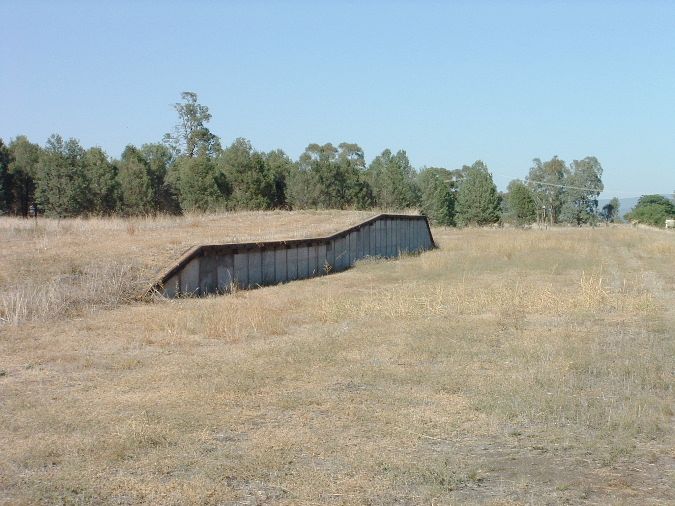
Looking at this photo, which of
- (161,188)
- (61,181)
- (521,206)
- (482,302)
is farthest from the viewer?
(521,206)

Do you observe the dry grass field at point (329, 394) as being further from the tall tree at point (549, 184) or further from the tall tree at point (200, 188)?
the tall tree at point (549, 184)

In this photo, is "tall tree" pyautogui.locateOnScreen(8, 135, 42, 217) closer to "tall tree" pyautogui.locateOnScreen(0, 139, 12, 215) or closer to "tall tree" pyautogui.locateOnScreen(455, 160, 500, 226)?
"tall tree" pyautogui.locateOnScreen(0, 139, 12, 215)

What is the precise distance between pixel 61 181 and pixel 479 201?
40204mm

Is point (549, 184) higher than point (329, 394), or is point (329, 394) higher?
point (549, 184)

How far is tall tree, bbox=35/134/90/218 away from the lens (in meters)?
45.3

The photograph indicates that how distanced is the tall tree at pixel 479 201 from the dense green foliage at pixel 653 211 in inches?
1335

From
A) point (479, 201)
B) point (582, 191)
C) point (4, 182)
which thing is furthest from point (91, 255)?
point (582, 191)

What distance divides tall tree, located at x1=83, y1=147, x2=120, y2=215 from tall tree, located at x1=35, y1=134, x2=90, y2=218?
79 cm

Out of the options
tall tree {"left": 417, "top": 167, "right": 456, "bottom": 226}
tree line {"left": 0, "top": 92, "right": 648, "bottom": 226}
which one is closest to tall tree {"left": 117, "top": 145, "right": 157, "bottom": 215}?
tree line {"left": 0, "top": 92, "right": 648, "bottom": 226}

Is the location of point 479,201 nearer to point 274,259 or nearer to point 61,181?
point 61,181

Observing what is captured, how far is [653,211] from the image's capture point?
10500 centimetres

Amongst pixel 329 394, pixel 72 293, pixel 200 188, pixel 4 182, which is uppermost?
pixel 4 182

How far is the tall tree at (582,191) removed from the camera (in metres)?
101

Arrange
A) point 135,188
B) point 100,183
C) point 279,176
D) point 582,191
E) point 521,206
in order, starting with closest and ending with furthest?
1. point 100,183
2. point 135,188
3. point 279,176
4. point 521,206
5. point 582,191
